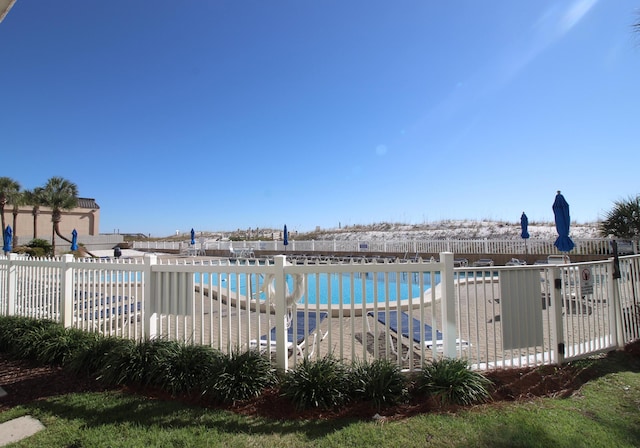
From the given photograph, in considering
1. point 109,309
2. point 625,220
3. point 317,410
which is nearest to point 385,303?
point 317,410

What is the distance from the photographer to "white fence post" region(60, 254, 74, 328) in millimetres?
5117

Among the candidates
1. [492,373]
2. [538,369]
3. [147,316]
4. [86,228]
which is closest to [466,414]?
[492,373]

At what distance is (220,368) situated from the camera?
3455 millimetres

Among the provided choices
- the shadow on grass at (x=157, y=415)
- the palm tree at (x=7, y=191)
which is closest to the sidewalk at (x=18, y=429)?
the shadow on grass at (x=157, y=415)

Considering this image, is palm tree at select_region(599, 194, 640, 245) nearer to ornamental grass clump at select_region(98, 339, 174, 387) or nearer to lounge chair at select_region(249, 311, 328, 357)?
lounge chair at select_region(249, 311, 328, 357)

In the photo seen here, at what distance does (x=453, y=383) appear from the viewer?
3.25 m

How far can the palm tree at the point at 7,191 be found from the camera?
24.8 m

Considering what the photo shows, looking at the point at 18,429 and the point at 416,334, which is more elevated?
the point at 416,334

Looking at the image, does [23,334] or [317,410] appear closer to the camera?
[317,410]

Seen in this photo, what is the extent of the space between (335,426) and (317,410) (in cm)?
31

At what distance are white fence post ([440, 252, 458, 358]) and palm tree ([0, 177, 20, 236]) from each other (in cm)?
3278

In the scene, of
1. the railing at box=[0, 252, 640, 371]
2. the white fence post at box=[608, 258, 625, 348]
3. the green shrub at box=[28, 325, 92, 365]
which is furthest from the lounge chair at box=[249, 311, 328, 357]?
the white fence post at box=[608, 258, 625, 348]

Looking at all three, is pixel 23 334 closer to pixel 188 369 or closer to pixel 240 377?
pixel 188 369

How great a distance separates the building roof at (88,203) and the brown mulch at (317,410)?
134ft
